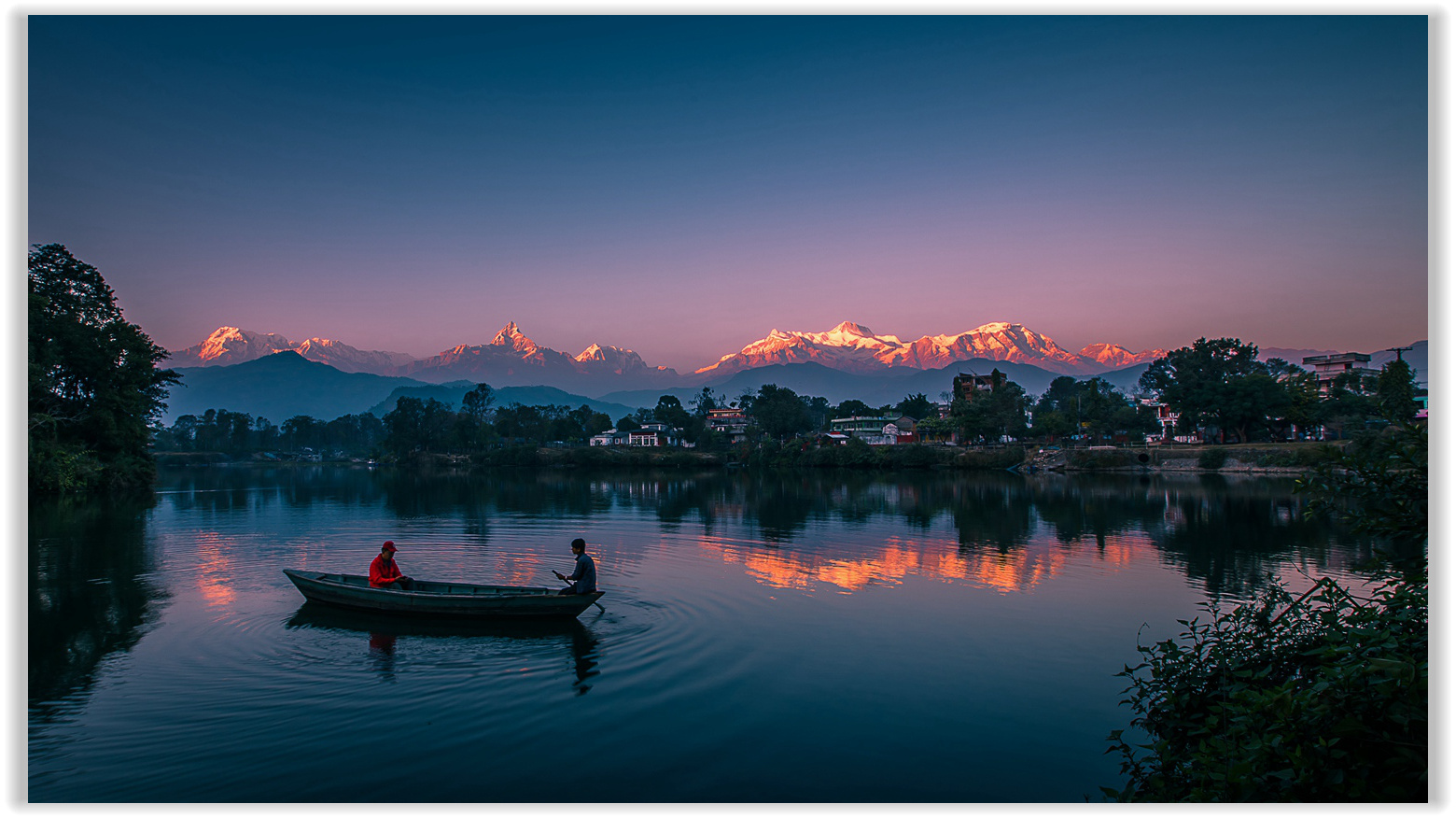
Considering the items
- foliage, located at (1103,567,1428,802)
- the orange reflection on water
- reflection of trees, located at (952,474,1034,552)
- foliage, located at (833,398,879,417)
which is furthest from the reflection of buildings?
foliage, located at (833,398,879,417)

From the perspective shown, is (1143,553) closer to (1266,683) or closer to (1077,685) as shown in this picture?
(1077,685)

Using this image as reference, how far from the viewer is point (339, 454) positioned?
174 meters

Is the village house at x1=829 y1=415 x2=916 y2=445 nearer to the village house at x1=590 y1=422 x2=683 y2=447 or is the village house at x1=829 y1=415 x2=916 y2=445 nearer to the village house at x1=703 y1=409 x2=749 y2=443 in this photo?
the village house at x1=703 y1=409 x2=749 y2=443

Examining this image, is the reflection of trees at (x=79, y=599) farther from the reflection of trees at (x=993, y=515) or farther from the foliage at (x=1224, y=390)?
the foliage at (x=1224, y=390)

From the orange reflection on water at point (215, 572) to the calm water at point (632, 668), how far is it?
149 mm

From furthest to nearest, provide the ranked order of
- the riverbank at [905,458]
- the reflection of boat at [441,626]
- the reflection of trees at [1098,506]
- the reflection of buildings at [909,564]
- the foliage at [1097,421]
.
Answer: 1. the foliage at [1097,421]
2. the riverbank at [905,458]
3. the reflection of trees at [1098,506]
4. the reflection of buildings at [909,564]
5. the reflection of boat at [441,626]

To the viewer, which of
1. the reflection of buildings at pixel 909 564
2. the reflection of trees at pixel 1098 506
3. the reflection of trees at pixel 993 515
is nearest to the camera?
the reflection of buildings at pixel 909 564

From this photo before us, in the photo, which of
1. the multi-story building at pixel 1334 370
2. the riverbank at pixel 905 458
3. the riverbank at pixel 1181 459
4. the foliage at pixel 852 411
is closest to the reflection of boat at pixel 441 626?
the riverbank at pixel 905 458

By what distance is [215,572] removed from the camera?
1956 cm

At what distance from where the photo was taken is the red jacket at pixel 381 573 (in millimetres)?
14513

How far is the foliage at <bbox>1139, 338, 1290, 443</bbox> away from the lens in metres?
70.3

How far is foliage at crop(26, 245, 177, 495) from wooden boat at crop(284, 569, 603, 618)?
29.4 metres

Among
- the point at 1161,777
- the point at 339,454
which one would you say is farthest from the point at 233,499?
the point at 339,454

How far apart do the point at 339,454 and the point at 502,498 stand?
14946 centimetres
